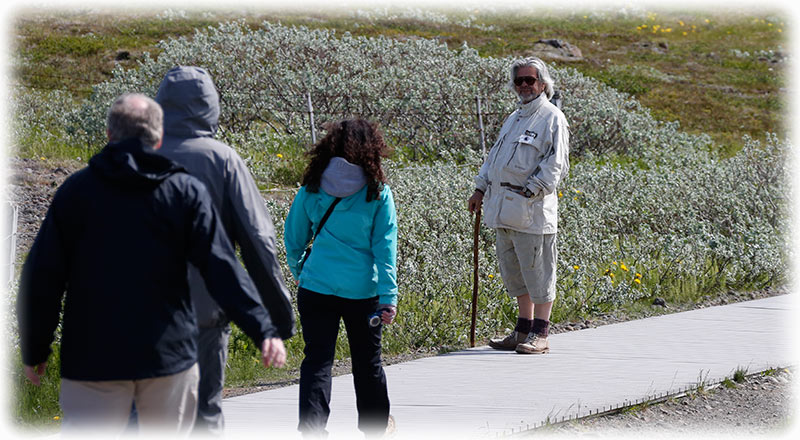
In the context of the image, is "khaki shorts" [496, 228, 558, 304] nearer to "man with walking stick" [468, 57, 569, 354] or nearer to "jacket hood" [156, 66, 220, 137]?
"man with walking stick" [468, 57, 569, 354]

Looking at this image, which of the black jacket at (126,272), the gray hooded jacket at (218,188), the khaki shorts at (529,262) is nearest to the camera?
the black jacket at (126,272)

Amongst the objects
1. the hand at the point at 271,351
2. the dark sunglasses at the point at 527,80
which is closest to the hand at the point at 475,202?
the dark sunglasses at the point at 527,80

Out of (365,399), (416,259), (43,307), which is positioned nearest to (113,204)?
(43,307)

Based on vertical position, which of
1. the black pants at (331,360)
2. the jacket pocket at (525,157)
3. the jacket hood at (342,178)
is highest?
the jacket hood at (342,178)

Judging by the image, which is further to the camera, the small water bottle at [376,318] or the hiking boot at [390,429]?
the hiking boot at [390,429]

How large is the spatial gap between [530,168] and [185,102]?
10.3 ft

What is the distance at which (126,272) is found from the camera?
3.38m

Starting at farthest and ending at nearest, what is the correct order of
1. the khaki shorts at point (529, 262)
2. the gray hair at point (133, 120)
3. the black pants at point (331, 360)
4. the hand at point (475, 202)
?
1. the hand at point (475, 202)
2. the khaki shorts at point (529, 262)
3. the black pants at point (331, 360)
4. the gray hair at point (133, 120)

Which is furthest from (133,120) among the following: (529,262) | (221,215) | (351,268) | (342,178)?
(529,262)

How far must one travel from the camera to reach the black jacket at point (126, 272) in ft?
11.0

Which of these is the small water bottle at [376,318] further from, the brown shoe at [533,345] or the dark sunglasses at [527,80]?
the dark sunglasses at [527,80]

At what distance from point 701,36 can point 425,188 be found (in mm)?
39749

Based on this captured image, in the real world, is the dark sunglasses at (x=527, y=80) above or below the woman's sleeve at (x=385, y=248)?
above

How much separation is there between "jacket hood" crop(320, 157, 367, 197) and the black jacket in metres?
1.38
